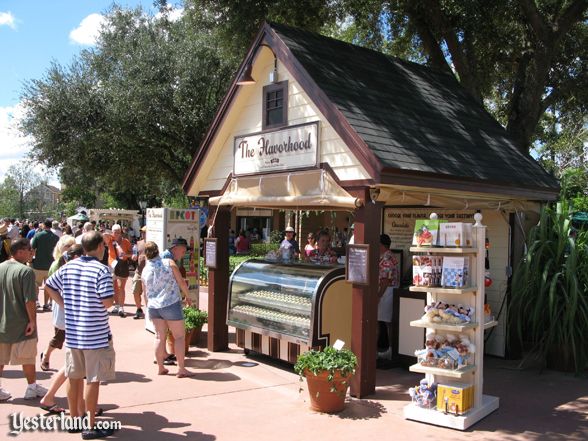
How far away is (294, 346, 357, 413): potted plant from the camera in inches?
230

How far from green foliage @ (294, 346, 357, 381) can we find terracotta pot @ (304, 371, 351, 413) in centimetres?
5

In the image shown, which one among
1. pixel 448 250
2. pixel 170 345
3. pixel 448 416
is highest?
pixel 448 250

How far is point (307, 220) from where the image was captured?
27.9m

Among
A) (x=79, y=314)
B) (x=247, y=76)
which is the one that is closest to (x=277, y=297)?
(x=247, y=76)

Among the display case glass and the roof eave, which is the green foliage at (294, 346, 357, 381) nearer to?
the display case glass

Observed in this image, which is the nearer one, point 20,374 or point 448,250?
point 448,250

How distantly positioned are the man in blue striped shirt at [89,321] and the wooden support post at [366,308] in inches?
109

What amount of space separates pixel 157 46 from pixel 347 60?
13.7 metres

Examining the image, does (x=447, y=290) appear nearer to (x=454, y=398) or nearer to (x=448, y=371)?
(x=448, y=371)

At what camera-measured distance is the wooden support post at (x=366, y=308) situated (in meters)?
6.39

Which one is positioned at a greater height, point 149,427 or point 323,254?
point 323,254

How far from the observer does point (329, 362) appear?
5891mm

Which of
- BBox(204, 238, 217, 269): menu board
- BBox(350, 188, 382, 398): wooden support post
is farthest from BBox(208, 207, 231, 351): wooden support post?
BBox(350, 188, 382, 398): wooden support post

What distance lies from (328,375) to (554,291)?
145 inches
